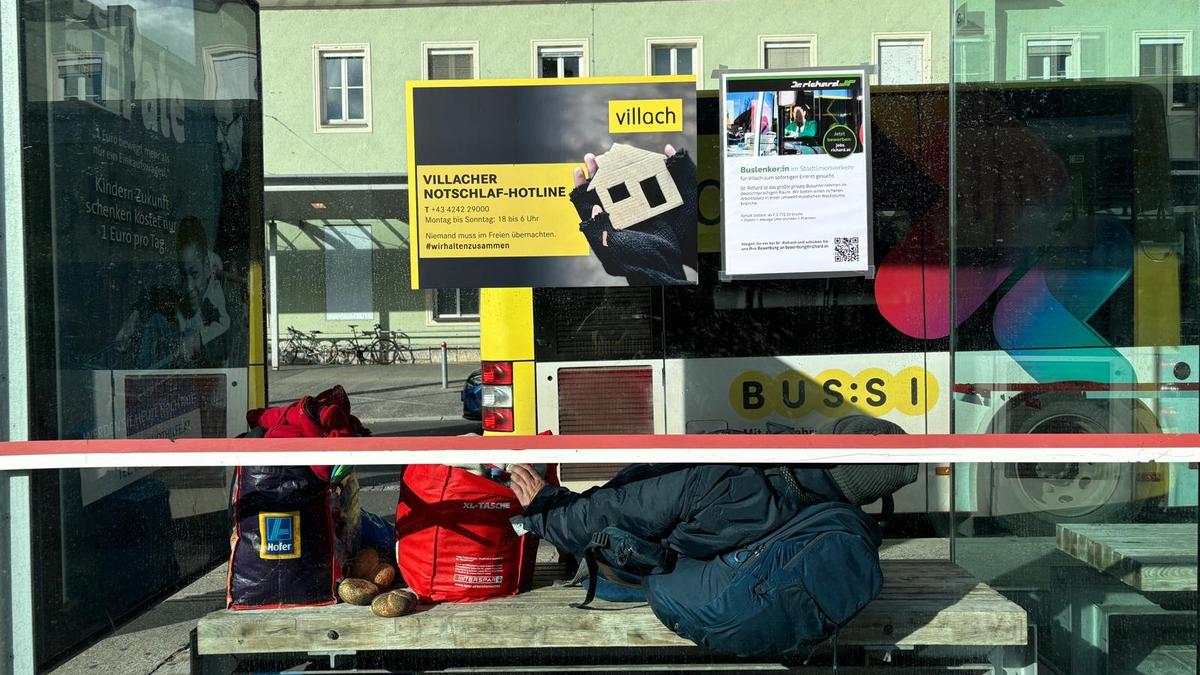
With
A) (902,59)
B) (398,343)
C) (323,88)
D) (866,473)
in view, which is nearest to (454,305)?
(398,343)

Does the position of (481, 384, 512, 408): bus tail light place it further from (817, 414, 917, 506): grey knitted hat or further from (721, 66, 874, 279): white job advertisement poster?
(817, 414, 917, 506): grey knitted hat

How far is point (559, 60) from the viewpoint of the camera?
397 cm

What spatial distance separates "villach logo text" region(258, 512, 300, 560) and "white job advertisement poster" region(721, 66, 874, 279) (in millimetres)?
1859

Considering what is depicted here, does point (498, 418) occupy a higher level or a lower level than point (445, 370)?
lower

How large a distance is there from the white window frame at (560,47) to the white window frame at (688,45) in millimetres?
242

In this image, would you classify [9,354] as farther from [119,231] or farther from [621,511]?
[621,511]

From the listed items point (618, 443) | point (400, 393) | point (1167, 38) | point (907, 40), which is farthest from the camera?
point (400, 393)

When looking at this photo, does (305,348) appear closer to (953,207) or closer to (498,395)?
(498,395)

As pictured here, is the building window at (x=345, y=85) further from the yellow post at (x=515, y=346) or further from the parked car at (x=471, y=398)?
the parked car at (x=471, y=398)

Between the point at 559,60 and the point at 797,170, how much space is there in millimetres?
992

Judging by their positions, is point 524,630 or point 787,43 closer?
point 524,630

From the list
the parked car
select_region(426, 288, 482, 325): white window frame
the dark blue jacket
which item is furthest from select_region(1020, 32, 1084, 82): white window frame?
the parked car

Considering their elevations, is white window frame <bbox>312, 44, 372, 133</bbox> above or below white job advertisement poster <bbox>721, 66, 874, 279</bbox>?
above

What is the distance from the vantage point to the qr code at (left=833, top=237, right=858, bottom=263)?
3834mm
